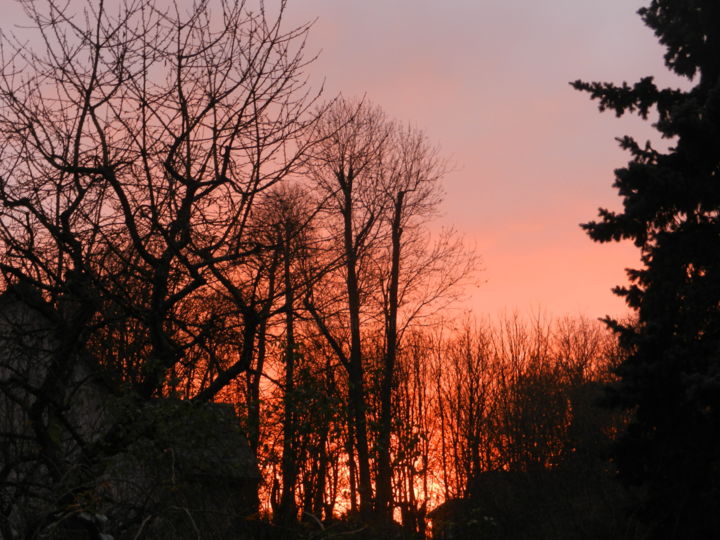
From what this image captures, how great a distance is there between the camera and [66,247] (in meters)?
9.05

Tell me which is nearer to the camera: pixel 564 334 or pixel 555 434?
pixel 555 434

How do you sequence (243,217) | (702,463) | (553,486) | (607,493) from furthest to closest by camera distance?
(553,486)
(607,493)
(702,463)
(243,217)

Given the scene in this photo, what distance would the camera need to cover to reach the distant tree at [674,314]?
11555mm

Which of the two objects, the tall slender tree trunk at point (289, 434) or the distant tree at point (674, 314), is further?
the distant tree at point (674, 314)

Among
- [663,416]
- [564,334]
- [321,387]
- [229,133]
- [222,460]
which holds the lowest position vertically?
[222,460]

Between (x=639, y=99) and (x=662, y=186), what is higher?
(x=639, y=99)

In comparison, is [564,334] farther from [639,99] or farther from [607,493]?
[639,99]

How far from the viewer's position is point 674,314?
1198 cm

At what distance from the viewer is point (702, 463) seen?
453 inches

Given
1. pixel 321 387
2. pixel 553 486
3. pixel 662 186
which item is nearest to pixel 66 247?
pixel 321 387

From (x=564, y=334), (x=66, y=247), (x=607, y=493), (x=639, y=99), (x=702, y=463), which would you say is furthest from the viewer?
(x=564, y=334)

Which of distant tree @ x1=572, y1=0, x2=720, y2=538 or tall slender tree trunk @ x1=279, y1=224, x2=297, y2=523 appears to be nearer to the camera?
tall slender tree trunk @ x1=279, y1=224, x2=297, y2=523

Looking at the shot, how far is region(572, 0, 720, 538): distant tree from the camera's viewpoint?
11.6 metres

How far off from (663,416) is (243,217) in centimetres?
673
